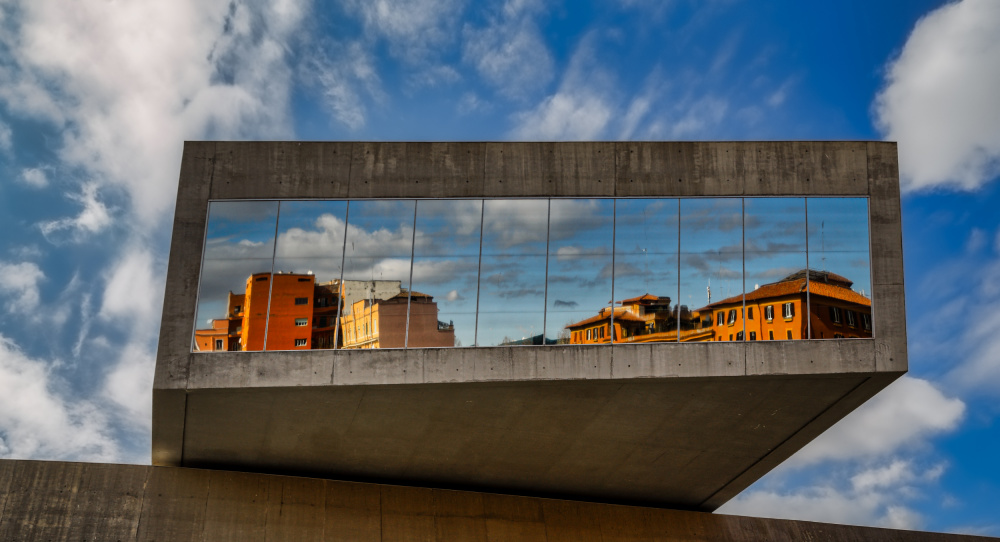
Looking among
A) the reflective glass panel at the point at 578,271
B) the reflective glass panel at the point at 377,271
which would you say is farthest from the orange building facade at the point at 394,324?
the reflective glass panel at the point at 578,271

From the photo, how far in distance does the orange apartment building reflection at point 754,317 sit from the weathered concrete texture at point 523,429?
921mm

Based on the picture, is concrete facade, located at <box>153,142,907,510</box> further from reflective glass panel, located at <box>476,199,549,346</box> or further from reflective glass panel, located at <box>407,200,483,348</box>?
reflective glass panel, located at <box>476,199,549,346</box>

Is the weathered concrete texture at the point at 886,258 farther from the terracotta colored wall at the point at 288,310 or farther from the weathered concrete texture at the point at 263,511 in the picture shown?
the terracotta colored wall at the point at 288,310

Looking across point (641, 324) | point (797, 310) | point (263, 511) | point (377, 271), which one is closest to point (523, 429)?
point (641, 324)

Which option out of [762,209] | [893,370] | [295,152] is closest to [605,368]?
[762,209]

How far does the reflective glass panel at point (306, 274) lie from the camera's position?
723 inches

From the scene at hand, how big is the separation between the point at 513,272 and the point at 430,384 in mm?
2834

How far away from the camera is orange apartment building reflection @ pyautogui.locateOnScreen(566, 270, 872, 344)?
18.5 m

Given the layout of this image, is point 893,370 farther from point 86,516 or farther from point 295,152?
point 86,516

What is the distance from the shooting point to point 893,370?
18.4m

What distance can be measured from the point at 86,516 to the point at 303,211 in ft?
26.1

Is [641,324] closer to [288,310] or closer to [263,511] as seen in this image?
[288,310]

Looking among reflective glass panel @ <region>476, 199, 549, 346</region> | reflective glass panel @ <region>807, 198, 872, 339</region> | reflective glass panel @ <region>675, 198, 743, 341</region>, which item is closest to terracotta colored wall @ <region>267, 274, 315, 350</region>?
reflective glass panel @ <region>476, 199, 549, 346</region>

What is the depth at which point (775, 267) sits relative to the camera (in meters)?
18.7
